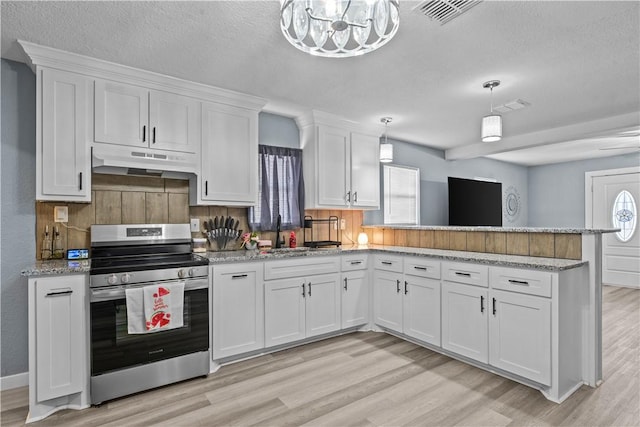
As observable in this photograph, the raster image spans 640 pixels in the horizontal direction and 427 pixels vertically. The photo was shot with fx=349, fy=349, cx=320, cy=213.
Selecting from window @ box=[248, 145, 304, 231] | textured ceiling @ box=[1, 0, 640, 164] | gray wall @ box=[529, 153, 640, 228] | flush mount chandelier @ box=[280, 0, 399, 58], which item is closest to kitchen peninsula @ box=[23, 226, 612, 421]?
window @ box=[248, 145, 304, 231]

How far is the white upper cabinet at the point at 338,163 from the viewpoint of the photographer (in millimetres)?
4031

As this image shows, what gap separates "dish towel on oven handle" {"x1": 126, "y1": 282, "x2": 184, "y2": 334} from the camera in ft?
8.04

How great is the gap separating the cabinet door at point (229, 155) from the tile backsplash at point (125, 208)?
0.30m

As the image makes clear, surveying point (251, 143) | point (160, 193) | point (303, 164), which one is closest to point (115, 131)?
point (160, 193)

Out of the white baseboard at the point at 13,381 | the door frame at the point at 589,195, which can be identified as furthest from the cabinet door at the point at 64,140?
the door frame at the point at 589,195

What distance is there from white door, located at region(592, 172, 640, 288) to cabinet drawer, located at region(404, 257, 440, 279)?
540cm

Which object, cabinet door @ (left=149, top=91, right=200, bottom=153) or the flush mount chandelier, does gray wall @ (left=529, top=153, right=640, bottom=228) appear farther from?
cabinet door @ (left=149, top=91, right=200, bottom=153)

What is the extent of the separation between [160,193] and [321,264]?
168cm

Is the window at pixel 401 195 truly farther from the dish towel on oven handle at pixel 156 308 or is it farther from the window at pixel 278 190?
the dish towel on oven handle at pixel 156 308

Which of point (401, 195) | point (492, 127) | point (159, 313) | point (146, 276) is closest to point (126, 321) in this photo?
point (159, 313)


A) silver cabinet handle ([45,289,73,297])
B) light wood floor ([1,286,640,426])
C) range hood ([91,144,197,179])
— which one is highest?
range hood ([91,144,197,179])

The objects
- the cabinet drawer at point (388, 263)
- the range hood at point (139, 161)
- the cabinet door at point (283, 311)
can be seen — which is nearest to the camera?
the range hood at point (139, 161)

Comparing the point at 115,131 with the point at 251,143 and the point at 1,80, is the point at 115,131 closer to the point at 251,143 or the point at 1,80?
the point at 1,80

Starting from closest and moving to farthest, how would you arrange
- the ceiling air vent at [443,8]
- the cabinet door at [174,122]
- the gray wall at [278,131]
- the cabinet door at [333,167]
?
the ceiling air vent at [443,8] → the cabinet door at [174,122] → the gray wall at [278,131] → the cabinet door at [333,167]
